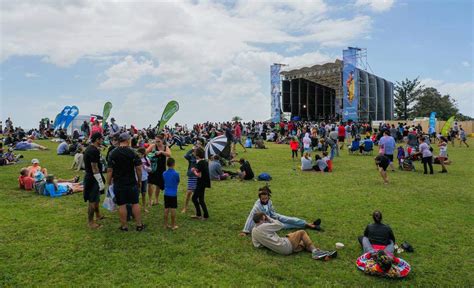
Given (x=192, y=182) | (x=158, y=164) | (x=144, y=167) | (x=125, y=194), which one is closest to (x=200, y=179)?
(x=192, y=182)

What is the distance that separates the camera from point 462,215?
7.54m

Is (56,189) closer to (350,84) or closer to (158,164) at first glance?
(158,164)

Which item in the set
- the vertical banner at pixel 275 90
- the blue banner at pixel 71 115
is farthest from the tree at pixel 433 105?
the blue banner at pixel 71 115

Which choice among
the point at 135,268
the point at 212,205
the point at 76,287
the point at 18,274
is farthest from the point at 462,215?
the point at 18,274

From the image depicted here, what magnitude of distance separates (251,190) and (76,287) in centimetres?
620

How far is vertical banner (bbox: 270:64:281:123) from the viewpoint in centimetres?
4106

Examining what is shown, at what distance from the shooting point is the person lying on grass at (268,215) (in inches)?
250

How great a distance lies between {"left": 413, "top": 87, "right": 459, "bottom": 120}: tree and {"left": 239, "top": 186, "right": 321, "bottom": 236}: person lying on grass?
204 feet

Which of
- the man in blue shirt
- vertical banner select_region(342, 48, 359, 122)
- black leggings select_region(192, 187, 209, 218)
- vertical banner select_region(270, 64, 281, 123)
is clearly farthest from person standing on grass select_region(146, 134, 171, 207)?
vertical banner select_region(270, 64, 281, 123)

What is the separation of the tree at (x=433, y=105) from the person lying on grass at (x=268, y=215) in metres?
62.2

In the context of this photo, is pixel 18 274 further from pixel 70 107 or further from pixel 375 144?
pixel 70 107

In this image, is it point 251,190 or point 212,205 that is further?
point 251,190

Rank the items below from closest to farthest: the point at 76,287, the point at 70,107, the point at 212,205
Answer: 1. the point at 76,287
2. the point at 212,205
3. the point at 70,107

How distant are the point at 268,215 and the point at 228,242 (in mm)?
908
